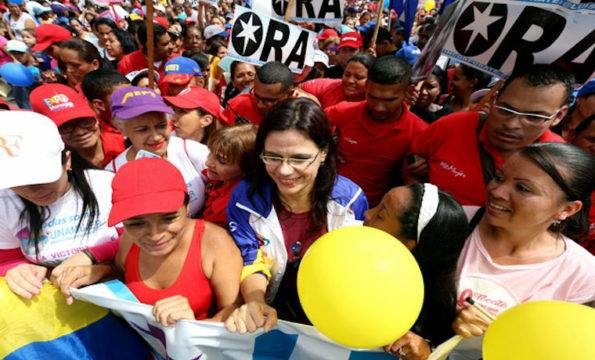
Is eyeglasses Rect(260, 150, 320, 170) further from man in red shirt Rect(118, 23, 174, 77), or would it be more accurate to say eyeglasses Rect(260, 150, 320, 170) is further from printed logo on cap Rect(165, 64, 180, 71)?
man in red shirt Rect(118, 23, 174, 77)

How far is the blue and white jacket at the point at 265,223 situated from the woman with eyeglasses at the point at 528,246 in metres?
0.66

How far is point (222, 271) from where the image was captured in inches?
66.1

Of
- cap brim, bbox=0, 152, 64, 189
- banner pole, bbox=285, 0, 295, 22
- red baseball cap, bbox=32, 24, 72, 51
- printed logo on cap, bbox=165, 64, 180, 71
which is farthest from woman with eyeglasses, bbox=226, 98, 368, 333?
red baseball cap, bbox=32, 24, 72, 51

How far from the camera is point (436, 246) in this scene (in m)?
1.43

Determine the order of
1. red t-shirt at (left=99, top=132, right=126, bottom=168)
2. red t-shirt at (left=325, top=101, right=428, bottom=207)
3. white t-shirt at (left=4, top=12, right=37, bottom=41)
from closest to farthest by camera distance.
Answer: red t-shirt at (left=325, top=101, right=428, bottom=207), red t-shirt at (left=99, top=132, right=126, bottom=168), white t-shirt at (left=4, top=12, right=37, bottom=41)

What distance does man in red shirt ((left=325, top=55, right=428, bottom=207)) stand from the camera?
8.77 ft

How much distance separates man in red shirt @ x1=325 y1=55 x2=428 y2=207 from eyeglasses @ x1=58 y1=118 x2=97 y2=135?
6.54 feet

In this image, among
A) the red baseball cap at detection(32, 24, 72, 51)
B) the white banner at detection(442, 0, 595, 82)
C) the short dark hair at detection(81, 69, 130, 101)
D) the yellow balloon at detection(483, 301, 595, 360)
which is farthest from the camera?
the red baseball cap at detection(32, 24, 72, 51)

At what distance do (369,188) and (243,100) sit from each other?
1.62 meters

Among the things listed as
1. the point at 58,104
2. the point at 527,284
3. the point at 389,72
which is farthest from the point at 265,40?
the point at 527,284

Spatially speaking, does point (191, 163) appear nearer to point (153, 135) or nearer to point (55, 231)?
→ point (153, 135)

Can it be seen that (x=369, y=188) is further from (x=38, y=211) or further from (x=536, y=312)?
(x=38, y=211)

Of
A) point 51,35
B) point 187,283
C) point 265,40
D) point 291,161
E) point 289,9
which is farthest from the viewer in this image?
point 51,35

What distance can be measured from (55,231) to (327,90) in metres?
3.18
